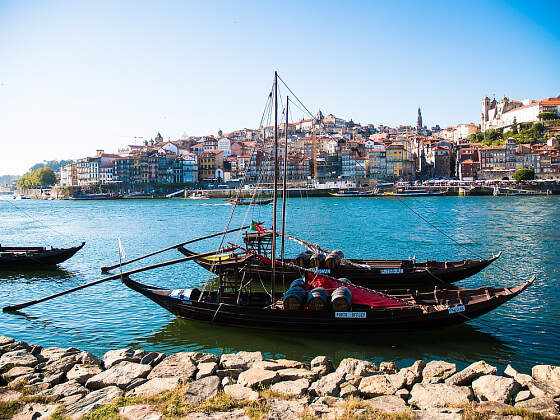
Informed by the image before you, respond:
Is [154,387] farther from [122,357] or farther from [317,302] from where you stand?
[317,302]

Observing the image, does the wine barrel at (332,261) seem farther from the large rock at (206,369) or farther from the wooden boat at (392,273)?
the large rock at (206,369)

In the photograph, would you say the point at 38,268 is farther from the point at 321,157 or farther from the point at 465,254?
the point at 321,157

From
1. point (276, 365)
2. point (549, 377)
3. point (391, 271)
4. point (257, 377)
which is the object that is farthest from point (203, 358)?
point (391, 271)

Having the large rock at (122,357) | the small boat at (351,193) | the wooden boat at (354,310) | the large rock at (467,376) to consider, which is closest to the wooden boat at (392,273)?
the wooden boat at (354,310)

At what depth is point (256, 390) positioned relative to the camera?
28.1ft

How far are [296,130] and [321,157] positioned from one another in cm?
5121

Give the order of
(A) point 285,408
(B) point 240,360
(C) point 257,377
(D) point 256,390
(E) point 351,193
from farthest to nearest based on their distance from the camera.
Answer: (E) point 351,193 < (B) point 240,360 < (C) point 257,377 < (D) point 256,390 < (A) point 285,408

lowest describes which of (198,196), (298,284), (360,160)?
(298,284)

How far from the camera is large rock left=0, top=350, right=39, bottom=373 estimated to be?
32.9 feet

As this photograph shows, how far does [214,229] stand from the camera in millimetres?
45875

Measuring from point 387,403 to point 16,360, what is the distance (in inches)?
325

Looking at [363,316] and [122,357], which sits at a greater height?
[363,316]

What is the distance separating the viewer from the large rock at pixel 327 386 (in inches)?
331

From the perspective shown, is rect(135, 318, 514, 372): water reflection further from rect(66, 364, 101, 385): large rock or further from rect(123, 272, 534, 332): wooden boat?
rect(66, 364, 101, 385): large rock
